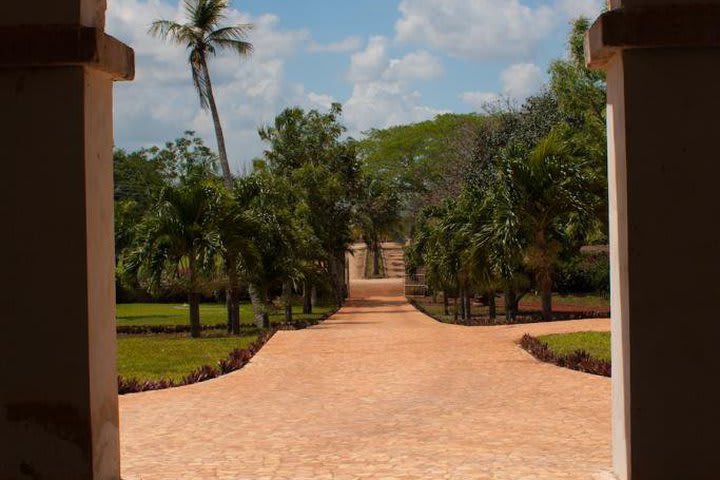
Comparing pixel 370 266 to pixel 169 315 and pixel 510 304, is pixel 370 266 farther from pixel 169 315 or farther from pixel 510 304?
pixel 510 304

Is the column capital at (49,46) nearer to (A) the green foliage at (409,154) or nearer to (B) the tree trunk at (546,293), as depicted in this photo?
(B) the tree trunk at (546,293)

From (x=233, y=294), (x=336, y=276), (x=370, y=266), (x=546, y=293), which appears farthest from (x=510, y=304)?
(x=370, y=266)

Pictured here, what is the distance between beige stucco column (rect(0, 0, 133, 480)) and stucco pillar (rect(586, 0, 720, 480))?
3.33 metres

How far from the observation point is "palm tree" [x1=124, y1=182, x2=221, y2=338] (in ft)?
67.2

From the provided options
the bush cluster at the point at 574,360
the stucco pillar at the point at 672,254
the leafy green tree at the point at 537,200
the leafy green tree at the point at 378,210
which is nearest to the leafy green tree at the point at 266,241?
the leafy green tree at the point at 537,200

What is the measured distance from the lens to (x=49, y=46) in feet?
18.1

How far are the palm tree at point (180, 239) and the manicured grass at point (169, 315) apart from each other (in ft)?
22.9

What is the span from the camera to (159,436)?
884cm

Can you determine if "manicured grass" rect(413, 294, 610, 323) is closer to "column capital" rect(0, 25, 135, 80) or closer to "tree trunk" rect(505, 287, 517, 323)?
"tree trunk" rect(505, 287, 517, 323)

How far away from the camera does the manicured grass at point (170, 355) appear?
1416 centimetres

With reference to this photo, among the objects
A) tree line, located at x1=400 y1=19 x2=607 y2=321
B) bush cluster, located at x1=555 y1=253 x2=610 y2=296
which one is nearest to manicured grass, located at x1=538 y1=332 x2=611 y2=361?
tree line, located at x1=400 y1=19 x2=607 y2=321

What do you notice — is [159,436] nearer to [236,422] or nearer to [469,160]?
[236,422]

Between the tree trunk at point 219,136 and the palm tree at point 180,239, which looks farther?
the tree trunk at point 219,136

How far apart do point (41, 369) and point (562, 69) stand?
1248 inches
